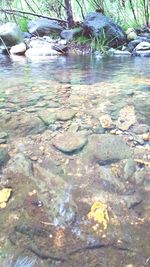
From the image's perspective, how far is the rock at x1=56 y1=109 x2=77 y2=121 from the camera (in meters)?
1.83

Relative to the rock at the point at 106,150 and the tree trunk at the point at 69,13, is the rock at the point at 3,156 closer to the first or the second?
the rock at the point at 106,150

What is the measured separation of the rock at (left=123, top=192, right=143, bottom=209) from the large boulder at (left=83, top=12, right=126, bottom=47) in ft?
18.3

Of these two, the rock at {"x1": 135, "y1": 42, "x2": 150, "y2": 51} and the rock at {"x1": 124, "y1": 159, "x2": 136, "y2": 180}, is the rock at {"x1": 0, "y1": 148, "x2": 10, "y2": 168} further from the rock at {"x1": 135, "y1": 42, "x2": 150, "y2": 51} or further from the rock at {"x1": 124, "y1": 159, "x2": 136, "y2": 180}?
the rock at {"x1": 135, "y1": 42, "x2": 150, "y2": 51}

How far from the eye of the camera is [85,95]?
2312 millimetres

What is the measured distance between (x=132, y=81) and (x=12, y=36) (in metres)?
4.40

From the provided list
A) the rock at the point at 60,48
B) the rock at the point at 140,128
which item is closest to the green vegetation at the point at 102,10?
the rock at the point at 60,48

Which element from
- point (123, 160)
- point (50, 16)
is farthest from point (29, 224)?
point (50, 16)

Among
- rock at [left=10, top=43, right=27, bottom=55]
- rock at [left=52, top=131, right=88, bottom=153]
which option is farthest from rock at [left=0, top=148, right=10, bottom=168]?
rock at [left=10, top=43, right=27, bottom=55]

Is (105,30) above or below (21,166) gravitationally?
above

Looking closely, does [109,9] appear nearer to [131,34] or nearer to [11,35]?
[131,34]

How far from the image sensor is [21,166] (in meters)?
1.31

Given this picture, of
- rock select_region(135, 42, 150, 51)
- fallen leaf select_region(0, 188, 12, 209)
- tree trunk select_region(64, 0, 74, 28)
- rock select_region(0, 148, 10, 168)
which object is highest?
tree trunk select_region(64, 0, 74, 28)

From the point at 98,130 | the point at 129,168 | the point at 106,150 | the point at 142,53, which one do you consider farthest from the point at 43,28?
the point at 129,168

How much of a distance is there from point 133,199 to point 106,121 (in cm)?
74
